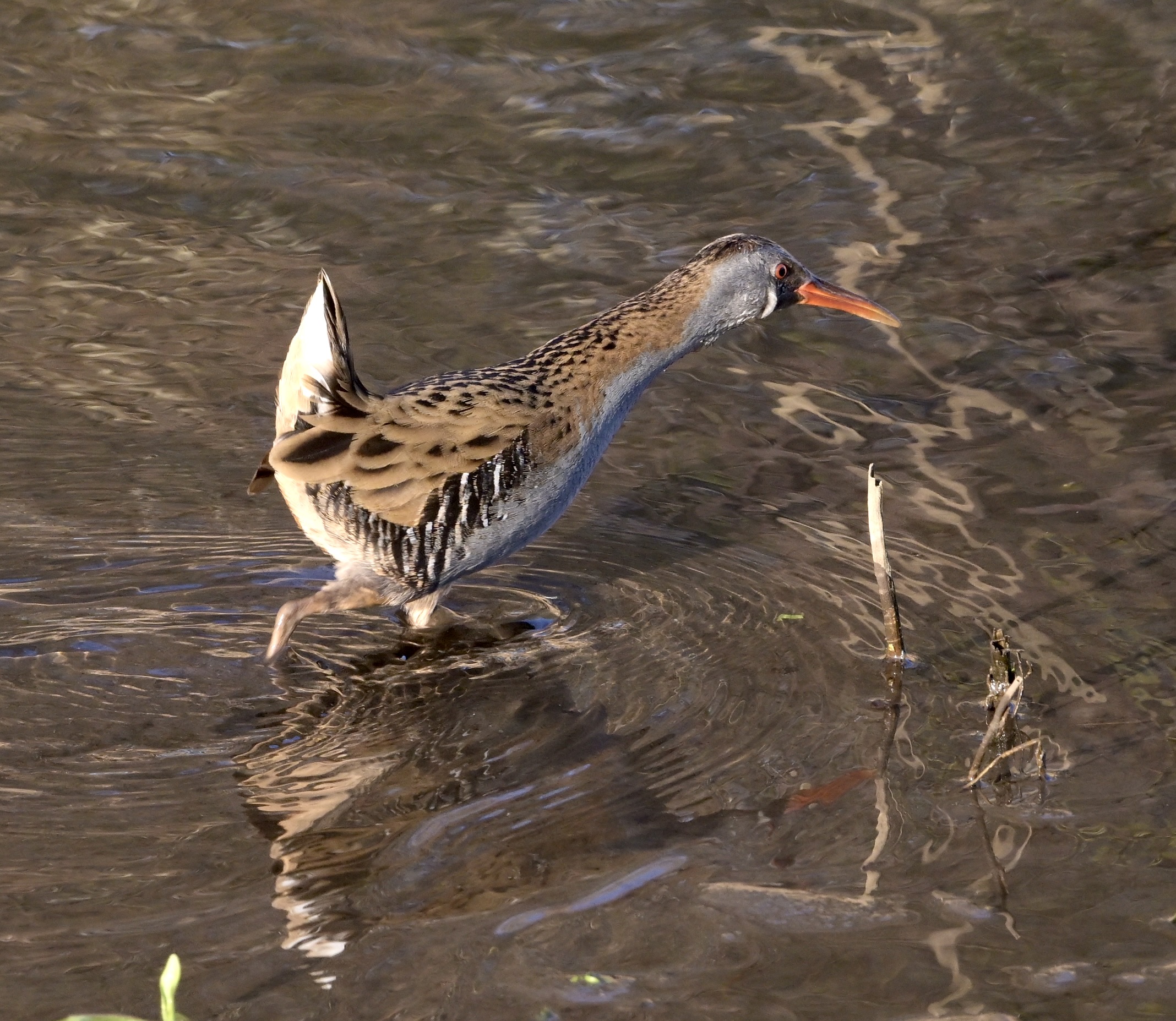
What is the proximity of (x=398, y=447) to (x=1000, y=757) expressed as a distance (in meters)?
1.78

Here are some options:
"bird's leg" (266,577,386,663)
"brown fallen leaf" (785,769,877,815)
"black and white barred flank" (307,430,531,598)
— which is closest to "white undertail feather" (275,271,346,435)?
"black and white barred flank" (307,430,531,598)

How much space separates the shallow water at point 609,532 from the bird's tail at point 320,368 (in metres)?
0.72

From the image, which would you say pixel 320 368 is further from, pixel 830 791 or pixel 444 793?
pixel 830 791

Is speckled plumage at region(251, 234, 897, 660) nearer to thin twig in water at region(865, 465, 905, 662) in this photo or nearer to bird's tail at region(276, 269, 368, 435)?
bird's tail at region(276, 269, 368, 435)

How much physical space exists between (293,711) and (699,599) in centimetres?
125

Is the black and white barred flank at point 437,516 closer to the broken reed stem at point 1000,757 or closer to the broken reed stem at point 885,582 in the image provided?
the broken reed stem at point 885,582

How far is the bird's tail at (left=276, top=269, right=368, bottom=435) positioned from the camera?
14.0 feet

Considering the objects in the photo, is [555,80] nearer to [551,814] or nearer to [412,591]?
[412,591]

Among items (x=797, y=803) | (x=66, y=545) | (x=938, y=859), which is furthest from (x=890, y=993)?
(x=66, y=545)

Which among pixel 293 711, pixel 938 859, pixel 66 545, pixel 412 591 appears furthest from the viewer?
pixel 66 545

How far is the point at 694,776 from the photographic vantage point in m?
3.96

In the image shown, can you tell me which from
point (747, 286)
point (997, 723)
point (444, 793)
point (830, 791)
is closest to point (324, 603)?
point (444, 793)

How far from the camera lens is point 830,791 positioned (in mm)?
3875

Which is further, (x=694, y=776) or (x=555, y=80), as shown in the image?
(x=555, y=80)
